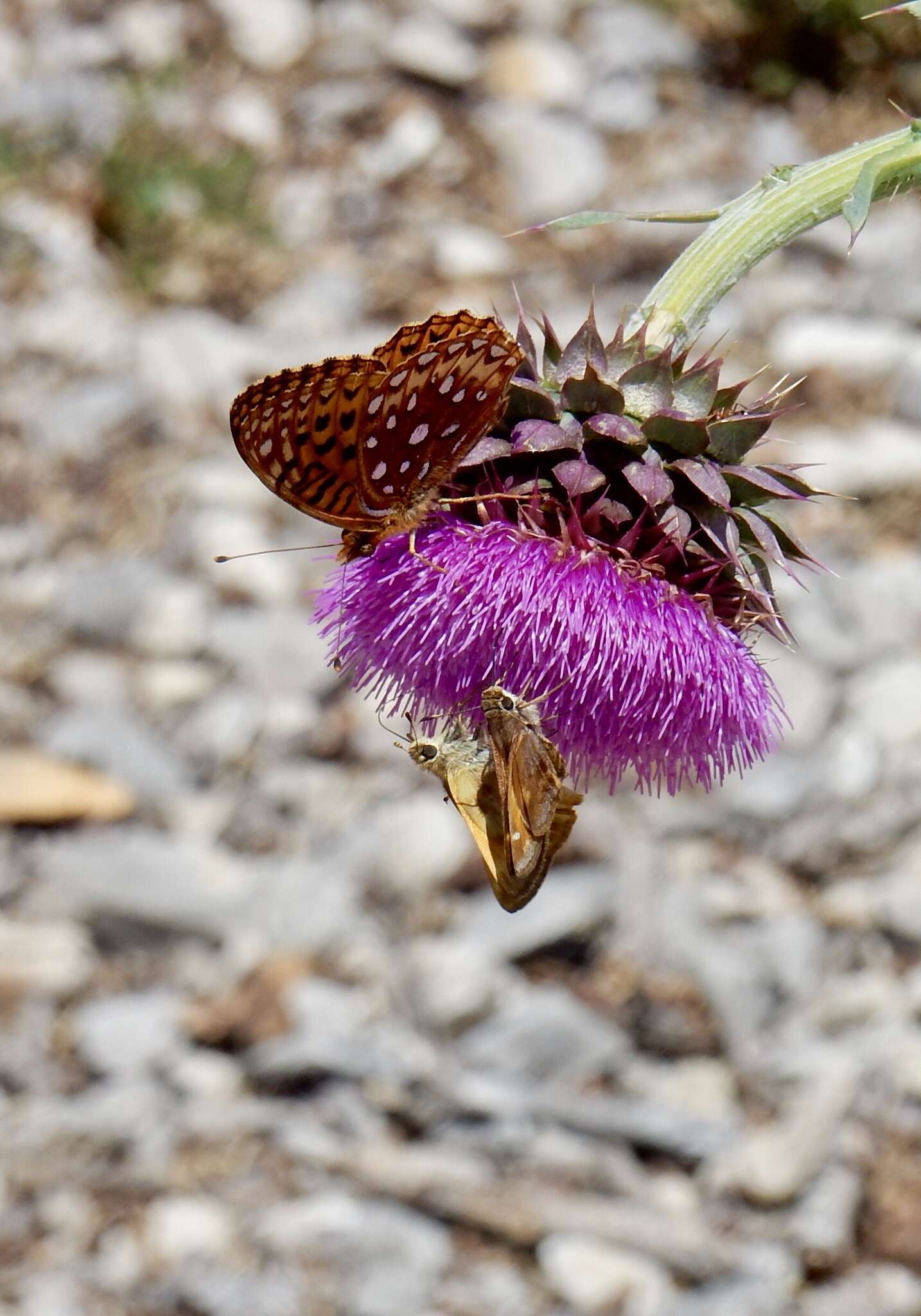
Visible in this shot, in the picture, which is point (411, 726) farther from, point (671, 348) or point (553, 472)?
point (671, 348)

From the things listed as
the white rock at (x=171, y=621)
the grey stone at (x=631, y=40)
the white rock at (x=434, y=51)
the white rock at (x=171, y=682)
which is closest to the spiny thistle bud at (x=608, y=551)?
the white rock at (x=171, y=682)

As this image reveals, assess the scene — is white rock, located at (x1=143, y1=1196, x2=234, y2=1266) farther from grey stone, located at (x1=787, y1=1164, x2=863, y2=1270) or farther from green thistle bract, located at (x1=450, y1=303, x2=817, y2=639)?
green thistle bract, located at (x1=450, y1=303, x2=817, y2=639)

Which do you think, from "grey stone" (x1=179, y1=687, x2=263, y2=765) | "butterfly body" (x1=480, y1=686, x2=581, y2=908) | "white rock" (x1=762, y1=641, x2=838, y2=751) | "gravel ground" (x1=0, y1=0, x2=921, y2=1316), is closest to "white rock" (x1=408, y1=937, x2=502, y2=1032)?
"gravel ground" (x1=0, y1=0, x2=921, y2=1316)

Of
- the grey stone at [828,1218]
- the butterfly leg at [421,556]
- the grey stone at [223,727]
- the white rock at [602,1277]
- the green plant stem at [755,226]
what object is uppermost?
the green plant stem at [755,226]

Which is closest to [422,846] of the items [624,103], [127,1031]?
[127,1031]

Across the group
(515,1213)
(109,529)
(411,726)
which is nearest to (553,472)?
(411,726)

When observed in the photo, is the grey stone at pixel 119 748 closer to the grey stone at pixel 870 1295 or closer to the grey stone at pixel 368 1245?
the grey stone at pixel 368 1245
